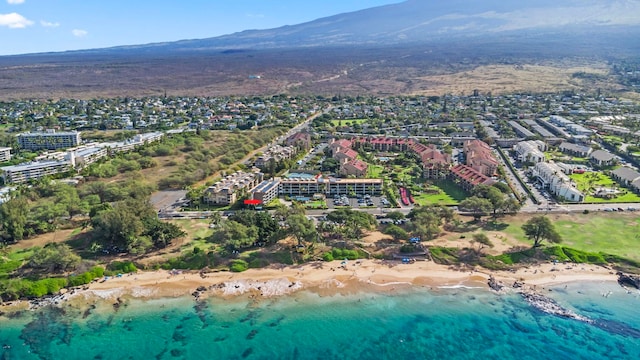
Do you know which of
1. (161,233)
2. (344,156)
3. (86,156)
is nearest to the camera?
(161,233)

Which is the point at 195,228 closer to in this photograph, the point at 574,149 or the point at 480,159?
the point at 480,159

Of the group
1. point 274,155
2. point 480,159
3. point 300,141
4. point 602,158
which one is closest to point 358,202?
point 274,155

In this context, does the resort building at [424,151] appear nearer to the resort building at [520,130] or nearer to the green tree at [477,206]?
the green tree at [477,206]

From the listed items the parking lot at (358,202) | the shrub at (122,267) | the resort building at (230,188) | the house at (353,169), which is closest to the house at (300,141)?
the house at (353,169)

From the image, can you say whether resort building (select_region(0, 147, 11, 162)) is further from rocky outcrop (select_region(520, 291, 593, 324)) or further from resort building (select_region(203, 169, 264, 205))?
rocky outcrop (select_region(520, 291, 593, 324))

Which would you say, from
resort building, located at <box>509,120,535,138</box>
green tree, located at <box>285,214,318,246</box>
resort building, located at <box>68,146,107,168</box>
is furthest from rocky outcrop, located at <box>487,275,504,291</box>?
resort building, located at <box>68,146,107,168</box>

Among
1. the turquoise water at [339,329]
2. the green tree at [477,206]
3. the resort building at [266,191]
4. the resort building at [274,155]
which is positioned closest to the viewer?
the turquoise water at [339,329]
